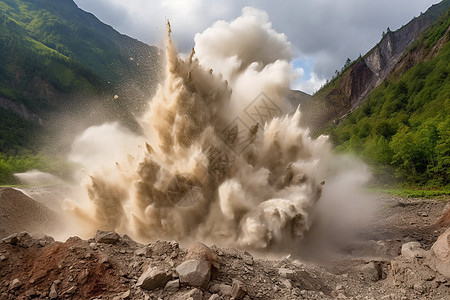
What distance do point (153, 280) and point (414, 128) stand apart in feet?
210

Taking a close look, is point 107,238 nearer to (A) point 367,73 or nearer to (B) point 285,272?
(B) point 285,272

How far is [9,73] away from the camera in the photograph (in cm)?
17275

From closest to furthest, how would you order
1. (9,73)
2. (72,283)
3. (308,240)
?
(72,283), (308,240), (9,73)

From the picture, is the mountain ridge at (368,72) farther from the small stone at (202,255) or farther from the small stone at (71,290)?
the small stone at (71,290)

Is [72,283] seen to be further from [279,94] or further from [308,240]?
[279,94]

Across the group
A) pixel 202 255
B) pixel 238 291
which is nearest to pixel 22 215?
pixel 202 255

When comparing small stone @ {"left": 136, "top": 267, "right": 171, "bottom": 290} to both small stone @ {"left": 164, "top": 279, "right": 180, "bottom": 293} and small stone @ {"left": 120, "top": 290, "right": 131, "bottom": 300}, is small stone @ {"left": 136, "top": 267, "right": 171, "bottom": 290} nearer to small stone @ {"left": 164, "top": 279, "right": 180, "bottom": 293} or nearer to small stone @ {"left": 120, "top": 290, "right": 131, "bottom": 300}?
small stone @ {"left": 164, "top": 279, "right": 180, "bottom": 293}

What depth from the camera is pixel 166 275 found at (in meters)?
6.89

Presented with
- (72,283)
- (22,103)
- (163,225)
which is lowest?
(72,283)

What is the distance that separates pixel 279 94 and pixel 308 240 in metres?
9.14

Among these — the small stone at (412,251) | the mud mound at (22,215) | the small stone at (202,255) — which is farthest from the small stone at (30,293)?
the small stone at (412,251)

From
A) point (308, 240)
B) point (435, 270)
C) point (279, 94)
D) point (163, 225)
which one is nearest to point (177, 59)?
point (279, 94)

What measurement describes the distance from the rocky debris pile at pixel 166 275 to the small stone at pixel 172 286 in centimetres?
2

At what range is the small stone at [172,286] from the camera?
6.70m
